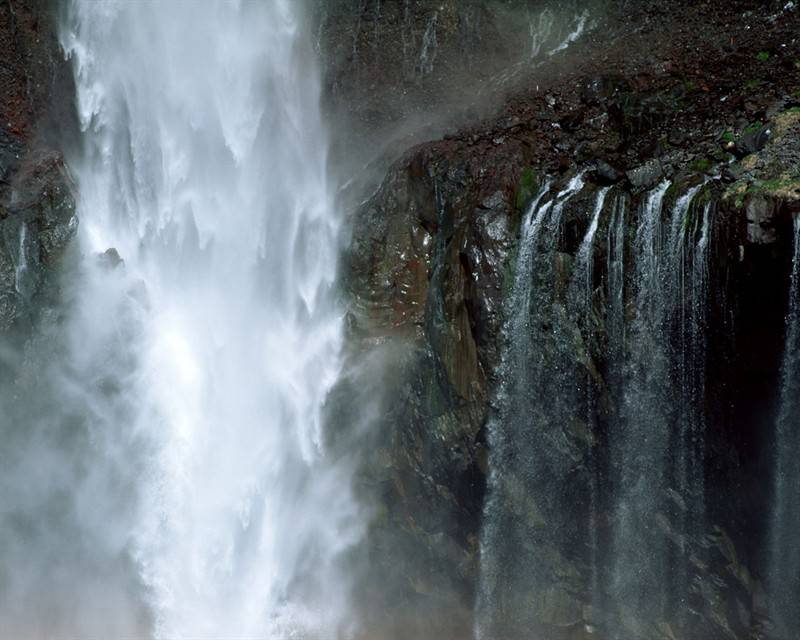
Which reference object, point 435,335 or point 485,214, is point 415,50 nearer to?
point 485,214

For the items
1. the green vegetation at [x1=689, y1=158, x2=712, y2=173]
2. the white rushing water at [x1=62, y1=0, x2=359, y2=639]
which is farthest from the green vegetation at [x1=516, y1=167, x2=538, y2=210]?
the white rushing water at [x1=62, y1=0, x2=359, y2=639]

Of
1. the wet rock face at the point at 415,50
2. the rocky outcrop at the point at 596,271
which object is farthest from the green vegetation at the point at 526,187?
the wet rock face at the point at 415,50

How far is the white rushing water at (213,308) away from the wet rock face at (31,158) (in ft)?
1.49

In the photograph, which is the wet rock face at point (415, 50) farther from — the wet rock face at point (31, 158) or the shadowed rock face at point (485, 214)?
the wet rock face at point (31, 158)

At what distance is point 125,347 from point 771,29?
13088 millimetres

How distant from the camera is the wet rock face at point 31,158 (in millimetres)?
14328

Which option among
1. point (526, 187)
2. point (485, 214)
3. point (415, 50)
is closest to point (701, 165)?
point (526, 187)

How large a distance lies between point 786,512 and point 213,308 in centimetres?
1035

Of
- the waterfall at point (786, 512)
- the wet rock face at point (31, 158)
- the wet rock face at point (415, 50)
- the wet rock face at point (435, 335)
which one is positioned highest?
the wet rock face at point (415, 50)

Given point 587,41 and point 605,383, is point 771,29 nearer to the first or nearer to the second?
point 587,41

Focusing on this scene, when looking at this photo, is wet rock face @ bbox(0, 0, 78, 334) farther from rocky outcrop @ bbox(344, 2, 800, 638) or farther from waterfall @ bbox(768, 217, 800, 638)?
waterfall @ bbox(768, 217, 800, 638)

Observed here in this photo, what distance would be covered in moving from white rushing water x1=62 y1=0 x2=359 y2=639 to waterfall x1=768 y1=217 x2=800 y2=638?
6.71 m

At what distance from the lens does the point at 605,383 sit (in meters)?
10.7

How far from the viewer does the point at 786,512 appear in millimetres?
9586
